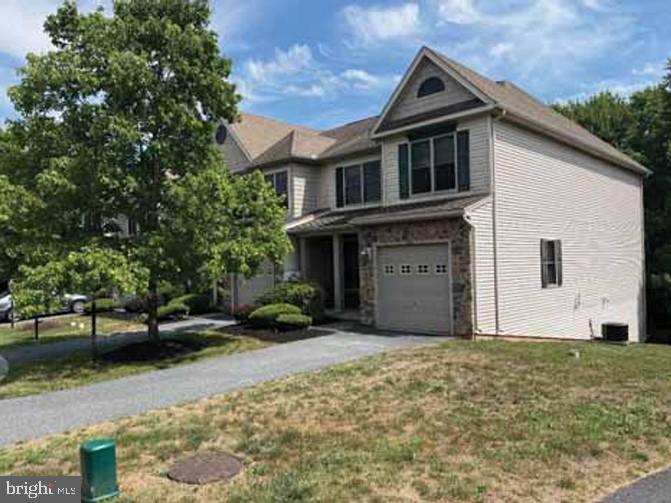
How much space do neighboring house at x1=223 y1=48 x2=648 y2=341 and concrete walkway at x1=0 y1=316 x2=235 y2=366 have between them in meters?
3.00

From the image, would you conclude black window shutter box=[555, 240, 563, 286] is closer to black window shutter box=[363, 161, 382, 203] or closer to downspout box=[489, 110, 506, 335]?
downspout box=[489, 110, 506, 335]

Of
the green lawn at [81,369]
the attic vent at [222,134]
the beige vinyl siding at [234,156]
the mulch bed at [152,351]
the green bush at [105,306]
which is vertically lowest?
the green lawn at [81,369]

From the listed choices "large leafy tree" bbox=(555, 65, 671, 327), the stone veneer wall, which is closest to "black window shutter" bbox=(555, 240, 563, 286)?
the stone veneer wall

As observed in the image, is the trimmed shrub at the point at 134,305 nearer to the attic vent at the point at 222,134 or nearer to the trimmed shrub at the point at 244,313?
the trimmed shrub at the point at 244,313

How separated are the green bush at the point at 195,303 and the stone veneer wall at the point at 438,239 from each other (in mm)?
8554

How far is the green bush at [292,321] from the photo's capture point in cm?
1530

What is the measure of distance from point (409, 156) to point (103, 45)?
8712mm

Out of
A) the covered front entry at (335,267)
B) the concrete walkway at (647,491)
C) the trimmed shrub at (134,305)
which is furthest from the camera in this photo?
the trimmed shrub at (134,305)

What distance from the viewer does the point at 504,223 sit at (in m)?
14.9

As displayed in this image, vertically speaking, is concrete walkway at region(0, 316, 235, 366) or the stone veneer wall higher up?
the stone veneer wall

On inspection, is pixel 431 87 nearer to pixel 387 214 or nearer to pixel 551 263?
pixel 387 214

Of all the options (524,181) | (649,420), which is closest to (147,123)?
(524,181)

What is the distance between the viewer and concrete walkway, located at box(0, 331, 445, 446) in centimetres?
786

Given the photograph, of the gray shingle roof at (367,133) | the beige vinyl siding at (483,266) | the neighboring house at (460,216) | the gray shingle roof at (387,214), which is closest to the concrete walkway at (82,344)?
the neighboring house at (460,216)
